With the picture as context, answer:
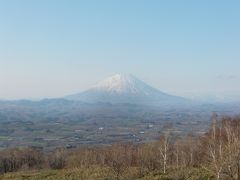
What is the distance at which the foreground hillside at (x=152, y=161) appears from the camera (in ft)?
99.4

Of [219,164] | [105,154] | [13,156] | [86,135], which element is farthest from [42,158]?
[86,135]

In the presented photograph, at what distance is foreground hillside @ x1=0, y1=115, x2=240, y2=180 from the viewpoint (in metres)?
30.3

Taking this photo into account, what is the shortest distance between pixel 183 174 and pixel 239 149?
727cm

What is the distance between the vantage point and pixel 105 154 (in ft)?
225

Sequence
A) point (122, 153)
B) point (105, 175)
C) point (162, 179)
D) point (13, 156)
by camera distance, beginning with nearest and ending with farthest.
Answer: point (162, 179) → point (105, 175) → point (122, 153) → point (13, 156)

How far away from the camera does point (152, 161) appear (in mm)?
60219

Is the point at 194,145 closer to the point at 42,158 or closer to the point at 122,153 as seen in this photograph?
the point at 122,153

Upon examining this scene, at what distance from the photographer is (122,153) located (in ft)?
216

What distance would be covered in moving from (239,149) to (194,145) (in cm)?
4086

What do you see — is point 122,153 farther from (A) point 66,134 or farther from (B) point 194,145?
(A) point 66,134

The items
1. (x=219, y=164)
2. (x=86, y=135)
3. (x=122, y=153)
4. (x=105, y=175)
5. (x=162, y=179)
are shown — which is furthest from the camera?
(x=86, y=135)

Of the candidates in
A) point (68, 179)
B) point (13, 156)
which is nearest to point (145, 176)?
point (68, 179)

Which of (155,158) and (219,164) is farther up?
(219,164)

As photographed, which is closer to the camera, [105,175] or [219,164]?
[219,164]
